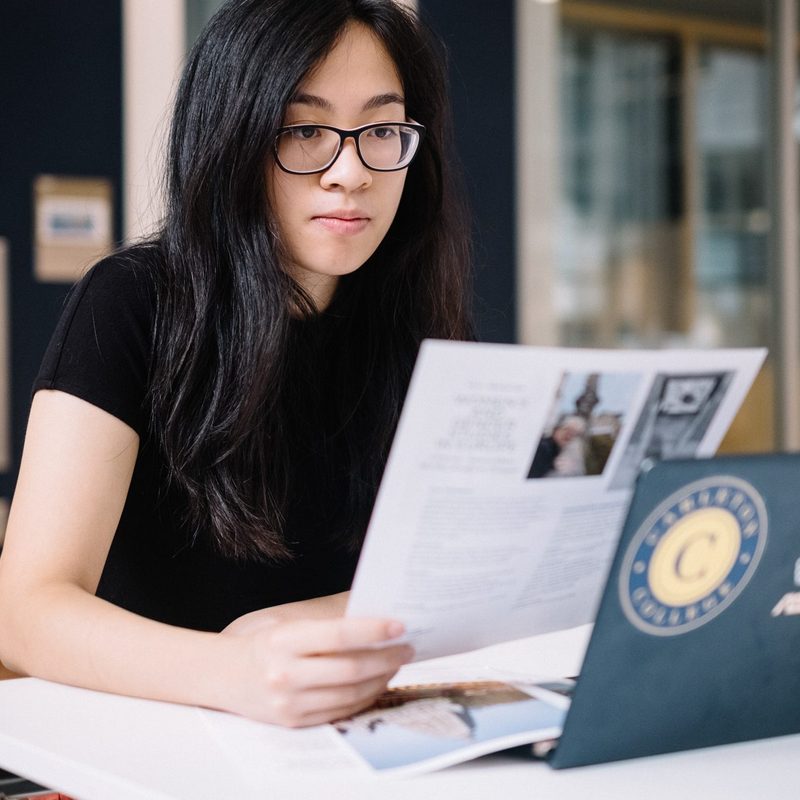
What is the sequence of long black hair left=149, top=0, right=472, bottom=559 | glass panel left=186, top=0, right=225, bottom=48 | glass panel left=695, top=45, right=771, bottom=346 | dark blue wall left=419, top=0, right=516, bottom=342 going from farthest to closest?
1. glass panel left=695, top=45, right=771, bottom=346
2. dark blue wall left=419, top=0, right=516, bottom=342
3. glass panel left=186, top=0, right=225, bottom=48
4. long black hair left=149, top=0, right=472, bottom=559

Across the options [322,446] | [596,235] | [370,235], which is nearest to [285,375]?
[322,446]

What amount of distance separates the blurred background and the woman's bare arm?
2.12 meters

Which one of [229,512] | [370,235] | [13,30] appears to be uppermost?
[13,30]

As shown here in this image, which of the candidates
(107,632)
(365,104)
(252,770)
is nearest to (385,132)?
(365,104)

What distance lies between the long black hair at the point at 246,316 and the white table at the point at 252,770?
43cm

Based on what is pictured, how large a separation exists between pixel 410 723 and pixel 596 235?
3.85 meters

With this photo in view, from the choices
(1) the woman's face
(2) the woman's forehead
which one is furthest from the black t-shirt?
(2) the woman's forehead

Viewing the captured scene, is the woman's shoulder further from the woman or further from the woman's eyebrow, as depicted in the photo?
the woman's eyebrow

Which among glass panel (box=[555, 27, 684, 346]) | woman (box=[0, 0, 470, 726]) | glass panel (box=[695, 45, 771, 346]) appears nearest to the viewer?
woman (box=[0, 0, 470, 726])

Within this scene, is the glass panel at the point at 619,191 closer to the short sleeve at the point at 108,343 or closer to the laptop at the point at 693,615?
the short sleeve at the point at 108,343

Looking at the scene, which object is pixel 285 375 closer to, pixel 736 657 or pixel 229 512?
pixel 229 512

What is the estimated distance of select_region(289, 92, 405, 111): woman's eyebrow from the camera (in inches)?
55.2

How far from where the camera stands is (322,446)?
1.57 metres

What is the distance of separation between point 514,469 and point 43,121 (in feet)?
9.15
